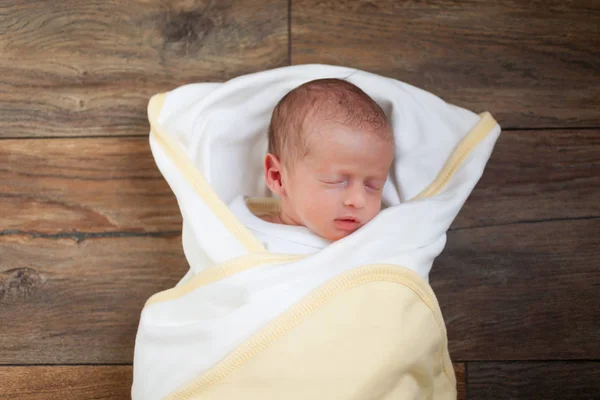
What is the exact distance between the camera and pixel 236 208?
0.99 meters

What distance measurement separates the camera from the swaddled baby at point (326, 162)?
2.97 ft

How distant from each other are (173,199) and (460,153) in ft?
1.60

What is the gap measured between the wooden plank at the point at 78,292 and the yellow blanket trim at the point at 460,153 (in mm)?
437

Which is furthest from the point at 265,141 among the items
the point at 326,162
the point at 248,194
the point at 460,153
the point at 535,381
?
the point at 535,381

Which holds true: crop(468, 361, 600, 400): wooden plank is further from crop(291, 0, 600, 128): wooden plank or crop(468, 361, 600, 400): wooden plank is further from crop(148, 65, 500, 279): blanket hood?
crop(291, 0, 600, 128): wooden plank

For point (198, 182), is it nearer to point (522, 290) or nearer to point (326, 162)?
point (326, 162)

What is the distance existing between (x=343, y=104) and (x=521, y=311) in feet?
1.59

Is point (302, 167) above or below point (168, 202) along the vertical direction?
above

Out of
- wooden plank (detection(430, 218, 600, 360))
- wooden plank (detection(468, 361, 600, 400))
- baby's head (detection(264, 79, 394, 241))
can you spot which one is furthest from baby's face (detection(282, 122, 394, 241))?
wooden plank (detection(468, 361, 600, 400))

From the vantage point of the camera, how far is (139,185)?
3.72ft

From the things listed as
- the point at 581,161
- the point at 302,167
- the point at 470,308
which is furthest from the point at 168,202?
the point at 581,161

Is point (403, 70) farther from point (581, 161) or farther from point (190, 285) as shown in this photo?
point (190, 285)

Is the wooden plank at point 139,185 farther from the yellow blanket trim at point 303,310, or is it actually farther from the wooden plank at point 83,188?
the yellow blanket trim at point 303,310

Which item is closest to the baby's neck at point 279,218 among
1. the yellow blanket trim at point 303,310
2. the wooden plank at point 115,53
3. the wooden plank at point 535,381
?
the yellow blanket trim at point 303,310
